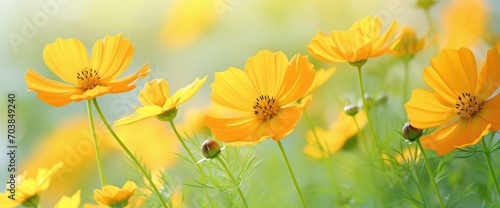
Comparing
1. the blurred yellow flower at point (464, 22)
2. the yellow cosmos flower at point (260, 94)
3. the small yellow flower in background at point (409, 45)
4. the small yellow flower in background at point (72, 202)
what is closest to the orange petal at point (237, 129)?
the yellow cosmos flower at point (260, 94)

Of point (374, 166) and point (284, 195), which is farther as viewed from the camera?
point (284, 195)

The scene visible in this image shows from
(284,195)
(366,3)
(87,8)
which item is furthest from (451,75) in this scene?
(87,8)

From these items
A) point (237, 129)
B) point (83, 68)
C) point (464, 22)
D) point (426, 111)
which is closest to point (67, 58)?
point (83, 68)

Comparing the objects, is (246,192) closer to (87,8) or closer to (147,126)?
(147,126)

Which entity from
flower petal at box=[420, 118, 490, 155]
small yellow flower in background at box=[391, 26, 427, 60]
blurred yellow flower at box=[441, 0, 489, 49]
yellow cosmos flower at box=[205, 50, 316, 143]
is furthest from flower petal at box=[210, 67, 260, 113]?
blurred yellow flower at box=[441, 0, 489, 49]

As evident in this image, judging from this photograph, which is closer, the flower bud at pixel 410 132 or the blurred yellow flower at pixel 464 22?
the flower bud at pixel 410 132

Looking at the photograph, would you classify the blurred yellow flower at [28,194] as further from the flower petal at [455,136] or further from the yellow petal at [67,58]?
the flower petal at [455,136]
